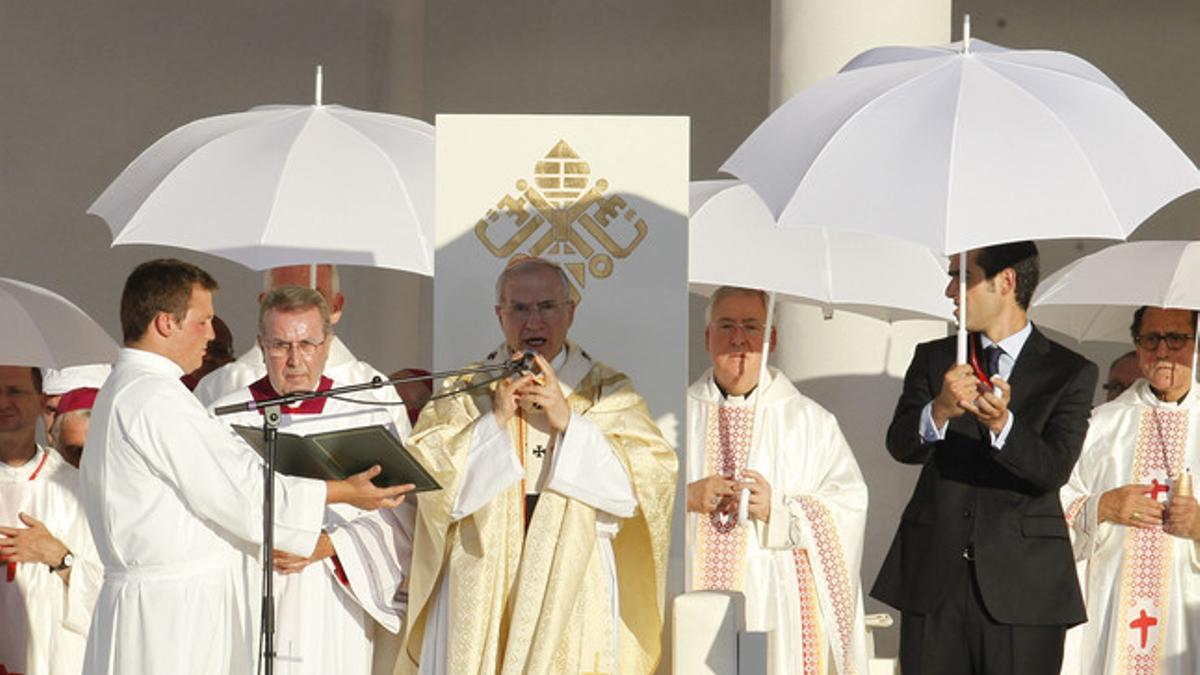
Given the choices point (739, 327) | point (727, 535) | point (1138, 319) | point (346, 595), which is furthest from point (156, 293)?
point (1138, 319)

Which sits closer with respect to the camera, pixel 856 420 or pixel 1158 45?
pixel 856 420

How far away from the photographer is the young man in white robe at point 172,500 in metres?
7.01

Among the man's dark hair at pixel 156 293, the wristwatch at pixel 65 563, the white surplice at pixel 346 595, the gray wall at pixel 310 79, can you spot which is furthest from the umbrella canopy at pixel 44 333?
the gray wall at pixel 310 79

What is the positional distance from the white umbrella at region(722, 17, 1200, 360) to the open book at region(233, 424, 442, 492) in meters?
1.29

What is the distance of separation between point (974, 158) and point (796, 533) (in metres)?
2.44

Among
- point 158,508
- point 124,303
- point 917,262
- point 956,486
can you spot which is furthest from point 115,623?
point 917,262

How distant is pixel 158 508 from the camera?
7074 mm

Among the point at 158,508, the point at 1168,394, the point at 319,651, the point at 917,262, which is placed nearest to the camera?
the point at 158,508

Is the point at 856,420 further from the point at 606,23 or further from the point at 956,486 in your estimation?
the point at 606,23

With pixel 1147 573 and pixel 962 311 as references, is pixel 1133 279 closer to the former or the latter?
pixel 1147 573

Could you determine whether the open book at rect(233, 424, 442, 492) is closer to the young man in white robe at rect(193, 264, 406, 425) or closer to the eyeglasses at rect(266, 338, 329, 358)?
the eyeglasses at rect(266, 338, 329, 358)

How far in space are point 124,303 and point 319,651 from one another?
1.29m

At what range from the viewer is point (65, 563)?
908 cm

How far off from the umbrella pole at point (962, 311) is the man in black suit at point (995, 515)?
0.34ft
